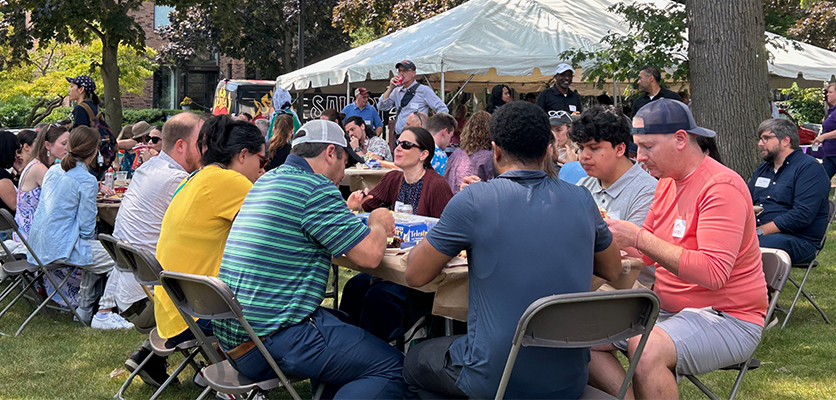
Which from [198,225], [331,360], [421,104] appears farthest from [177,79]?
[331,360]

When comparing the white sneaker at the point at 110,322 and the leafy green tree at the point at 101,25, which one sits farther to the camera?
the leafy green tree at the point at 101,25

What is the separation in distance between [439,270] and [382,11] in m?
22.7

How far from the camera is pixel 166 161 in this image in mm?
5199

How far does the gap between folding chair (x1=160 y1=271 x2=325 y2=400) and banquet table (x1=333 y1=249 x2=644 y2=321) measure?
0.56 metres

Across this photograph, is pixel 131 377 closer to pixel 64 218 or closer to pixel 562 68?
pixel 64 218

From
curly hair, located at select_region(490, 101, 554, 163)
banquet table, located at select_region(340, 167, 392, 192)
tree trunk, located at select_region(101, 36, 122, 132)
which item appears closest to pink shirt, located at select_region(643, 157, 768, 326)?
curly hair, located at select_region(490, 101, 554, 163)

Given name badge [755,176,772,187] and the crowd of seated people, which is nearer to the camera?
the crowd of seated people

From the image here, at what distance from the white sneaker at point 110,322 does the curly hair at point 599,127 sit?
387 cm

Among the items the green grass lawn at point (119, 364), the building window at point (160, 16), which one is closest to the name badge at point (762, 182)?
the green grass lawn at point (119, 364)

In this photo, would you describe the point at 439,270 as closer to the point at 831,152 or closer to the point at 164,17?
the point at 831,152

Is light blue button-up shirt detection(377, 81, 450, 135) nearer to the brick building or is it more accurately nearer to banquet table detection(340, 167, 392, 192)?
banquet table detection(340, 167, 392, 192)

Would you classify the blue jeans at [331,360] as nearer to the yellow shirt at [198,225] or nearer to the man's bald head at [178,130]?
the yellow shirt at [198,225]

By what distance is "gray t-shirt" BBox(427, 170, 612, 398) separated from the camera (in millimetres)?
2639

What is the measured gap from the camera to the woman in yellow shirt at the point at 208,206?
12.6 ft
